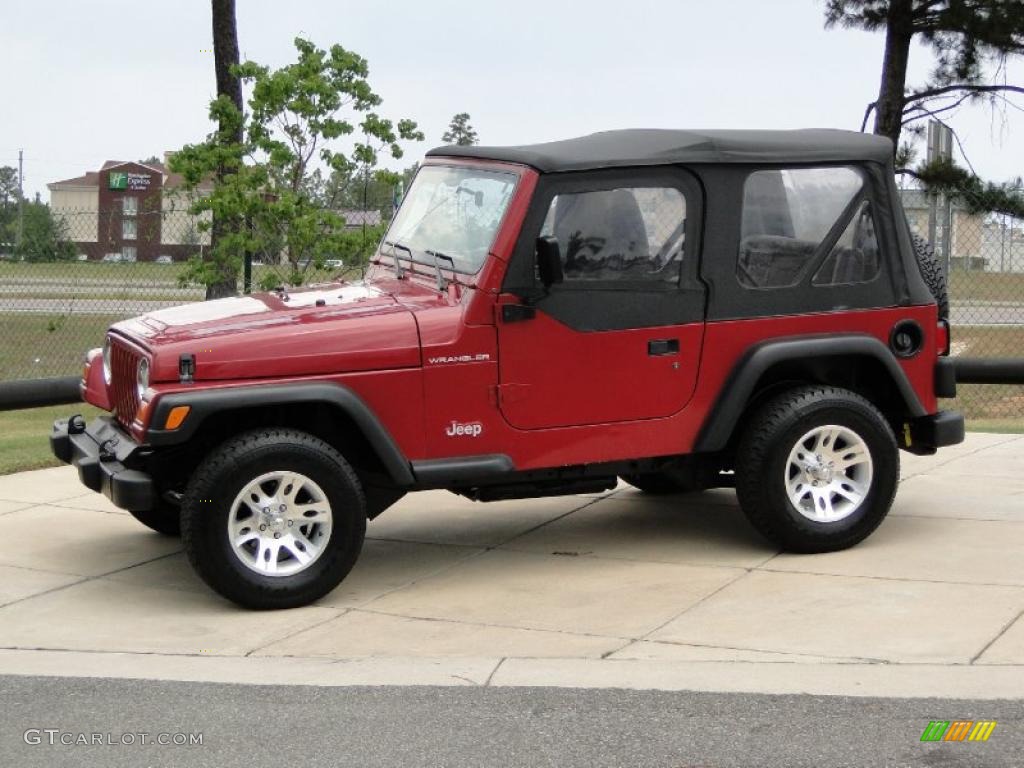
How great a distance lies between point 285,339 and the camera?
22.2 ft

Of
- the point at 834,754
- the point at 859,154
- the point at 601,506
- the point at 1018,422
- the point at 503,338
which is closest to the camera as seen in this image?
the point at 834,754

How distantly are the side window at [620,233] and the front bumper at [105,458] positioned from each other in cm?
213

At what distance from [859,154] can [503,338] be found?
82.4 inches

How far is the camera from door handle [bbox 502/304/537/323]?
7.04 meters

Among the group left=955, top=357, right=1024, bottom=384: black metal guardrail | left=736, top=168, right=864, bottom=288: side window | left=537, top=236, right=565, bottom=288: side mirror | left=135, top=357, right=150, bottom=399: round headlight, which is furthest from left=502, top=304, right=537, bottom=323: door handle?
left=955, top=357, right=1024, bottom=384: black metal guardrail

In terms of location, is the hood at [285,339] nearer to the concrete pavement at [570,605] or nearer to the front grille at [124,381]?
the front grille at [124,381]

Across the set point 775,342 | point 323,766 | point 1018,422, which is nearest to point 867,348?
point 775,342

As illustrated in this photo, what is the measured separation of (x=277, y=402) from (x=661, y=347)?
1842mm

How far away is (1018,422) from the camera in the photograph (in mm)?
13117

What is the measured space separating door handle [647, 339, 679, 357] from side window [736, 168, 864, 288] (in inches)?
18.6

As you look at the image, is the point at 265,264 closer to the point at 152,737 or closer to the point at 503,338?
the point at 503,338

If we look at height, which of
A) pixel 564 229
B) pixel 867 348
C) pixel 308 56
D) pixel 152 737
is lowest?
pixel 152 737

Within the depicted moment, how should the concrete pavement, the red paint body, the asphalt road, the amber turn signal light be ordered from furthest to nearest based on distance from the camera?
the red paint body
the amber turn signal light
the concrete pavement
the asphalt road

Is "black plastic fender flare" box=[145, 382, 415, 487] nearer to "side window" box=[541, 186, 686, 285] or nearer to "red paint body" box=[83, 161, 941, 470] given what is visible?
"red paint body" box=[83, 161, 941, 470]
